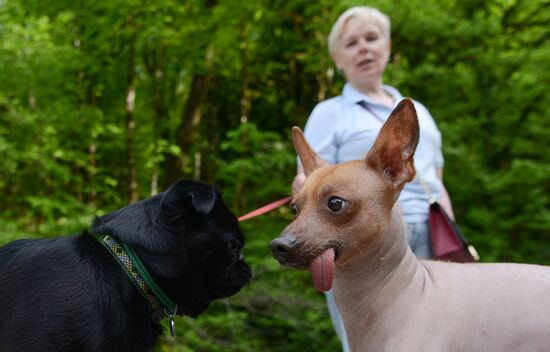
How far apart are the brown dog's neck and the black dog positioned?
0.78m

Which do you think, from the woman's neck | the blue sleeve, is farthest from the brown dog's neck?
the woman's neck

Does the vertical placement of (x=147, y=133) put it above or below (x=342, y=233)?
below

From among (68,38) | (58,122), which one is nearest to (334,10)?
(68,38)

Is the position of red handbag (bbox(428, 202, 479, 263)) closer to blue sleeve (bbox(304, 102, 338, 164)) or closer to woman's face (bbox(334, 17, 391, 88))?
blue sleeve (bbox(304, 102, 338, 164))

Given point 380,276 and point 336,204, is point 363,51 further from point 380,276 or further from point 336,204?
point 380,276

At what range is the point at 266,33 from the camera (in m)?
8.61

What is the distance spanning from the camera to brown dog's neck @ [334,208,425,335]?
82.6 inches

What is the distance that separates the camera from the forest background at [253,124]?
5809 mm

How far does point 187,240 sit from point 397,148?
1.15 m

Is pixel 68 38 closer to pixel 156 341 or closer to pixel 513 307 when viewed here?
pixel 156 341

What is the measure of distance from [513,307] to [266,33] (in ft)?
24.2

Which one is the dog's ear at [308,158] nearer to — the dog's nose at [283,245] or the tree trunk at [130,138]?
the dog's nose at [283,245]

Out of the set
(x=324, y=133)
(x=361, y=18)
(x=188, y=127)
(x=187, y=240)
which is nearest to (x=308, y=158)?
(x=324, y=133)

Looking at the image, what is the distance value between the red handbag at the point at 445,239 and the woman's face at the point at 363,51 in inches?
34.6
